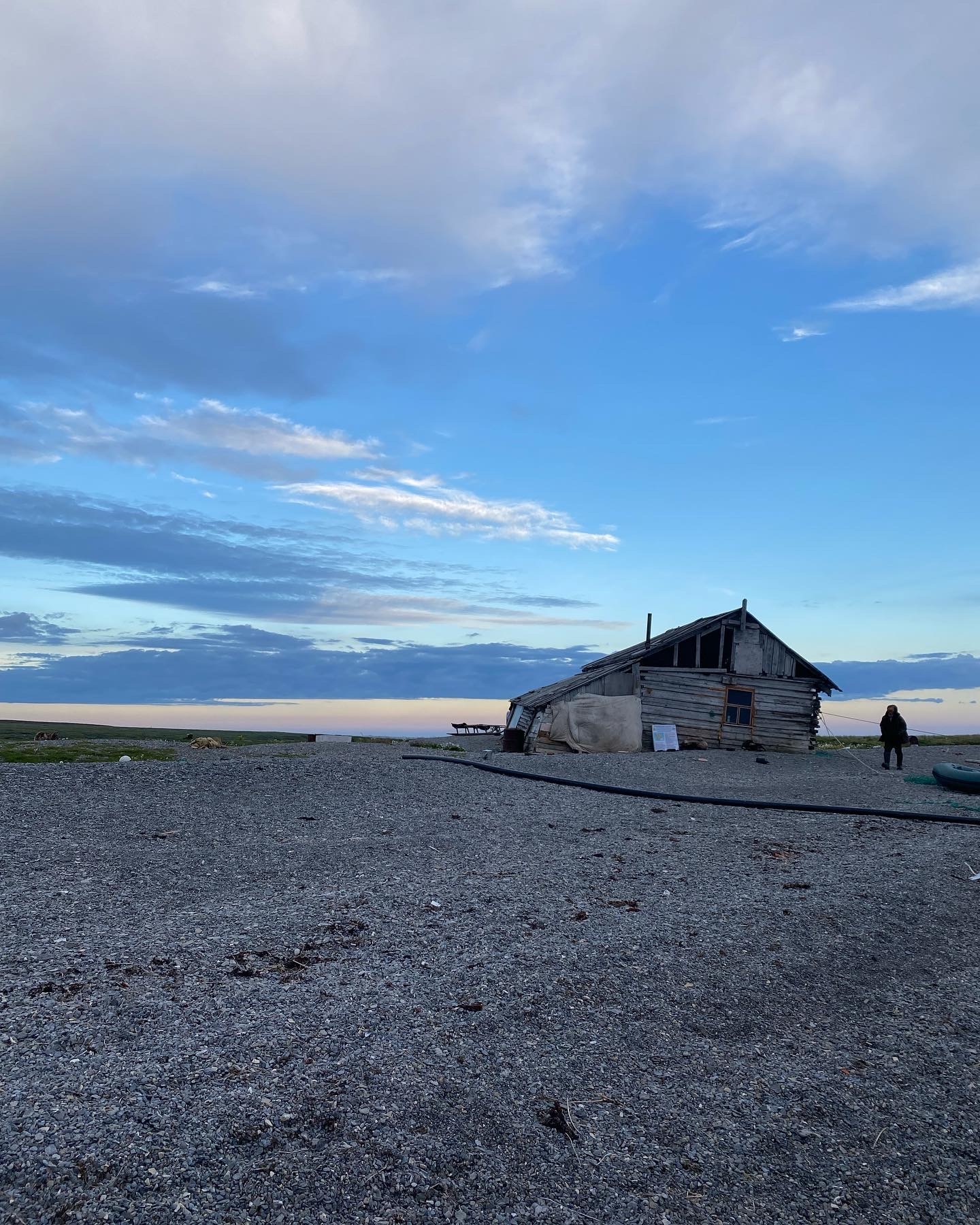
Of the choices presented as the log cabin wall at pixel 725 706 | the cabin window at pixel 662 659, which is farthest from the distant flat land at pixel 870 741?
the cabin window at pixel 662 659

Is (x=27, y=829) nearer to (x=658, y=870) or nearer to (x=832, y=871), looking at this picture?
(x=658, y=870)

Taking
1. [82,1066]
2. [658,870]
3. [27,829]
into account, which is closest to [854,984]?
[658,870]

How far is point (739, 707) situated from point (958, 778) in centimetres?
1008

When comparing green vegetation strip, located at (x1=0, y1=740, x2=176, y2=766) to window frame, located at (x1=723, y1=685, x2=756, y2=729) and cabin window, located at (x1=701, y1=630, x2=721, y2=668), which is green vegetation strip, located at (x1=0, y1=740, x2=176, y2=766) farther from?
window frame, located at (x1=723, y1=685, x2=756, y2=729)

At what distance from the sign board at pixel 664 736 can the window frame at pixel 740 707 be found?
2245 mm

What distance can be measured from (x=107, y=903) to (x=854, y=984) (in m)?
8.24

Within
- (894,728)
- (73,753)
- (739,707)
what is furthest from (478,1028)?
(739,707)

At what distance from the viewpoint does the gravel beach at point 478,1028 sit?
4.49 metres

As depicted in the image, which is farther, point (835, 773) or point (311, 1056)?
point (835, 773)

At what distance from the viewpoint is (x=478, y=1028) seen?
20.8ft

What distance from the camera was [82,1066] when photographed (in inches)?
215

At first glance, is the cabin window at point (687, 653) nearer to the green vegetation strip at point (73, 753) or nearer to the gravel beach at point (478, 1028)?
the gravel beach at point (478, 1028)

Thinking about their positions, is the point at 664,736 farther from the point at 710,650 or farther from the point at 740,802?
the point at 740,802

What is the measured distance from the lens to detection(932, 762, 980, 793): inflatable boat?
20.7 meters
